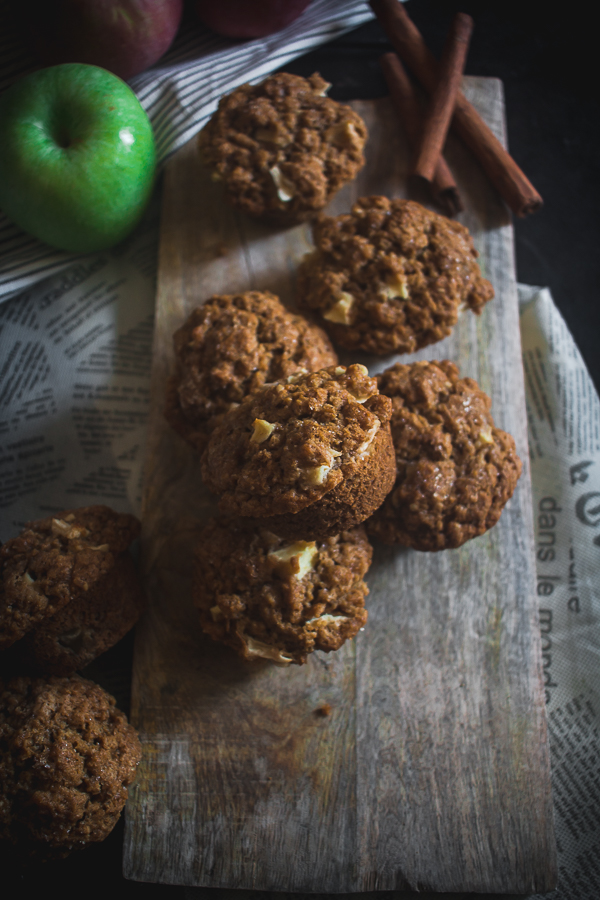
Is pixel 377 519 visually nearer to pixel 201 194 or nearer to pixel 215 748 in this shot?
pixel 215 748

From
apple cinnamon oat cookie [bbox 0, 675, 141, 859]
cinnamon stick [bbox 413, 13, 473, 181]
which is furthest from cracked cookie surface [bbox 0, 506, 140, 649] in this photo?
cinnamon stick [bbox 413, 13, 473, 181]

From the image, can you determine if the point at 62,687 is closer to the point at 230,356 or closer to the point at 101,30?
the point at 230,356

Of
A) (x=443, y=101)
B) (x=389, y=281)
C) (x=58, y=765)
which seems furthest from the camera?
(x=443, y=101)

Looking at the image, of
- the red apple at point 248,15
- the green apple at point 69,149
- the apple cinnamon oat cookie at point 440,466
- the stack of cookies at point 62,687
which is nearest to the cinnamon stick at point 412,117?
the red apple at point 248,15

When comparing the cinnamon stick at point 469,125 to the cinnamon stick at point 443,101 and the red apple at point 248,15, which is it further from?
the red apple at point 248,15

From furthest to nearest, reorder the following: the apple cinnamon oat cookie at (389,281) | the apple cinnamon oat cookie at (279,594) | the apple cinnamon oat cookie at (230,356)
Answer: the apple cinnamon oat cookie at (389,281)
the apple cinnamon oat cookie at (230,356)
the apple cinnamon oat cookie at (279,594)

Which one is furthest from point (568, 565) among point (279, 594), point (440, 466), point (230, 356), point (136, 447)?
point (136, 447)

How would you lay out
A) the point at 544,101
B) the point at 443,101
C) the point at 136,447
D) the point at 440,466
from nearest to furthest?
1. the point at 440,466
2. the point at 136,447
3. the point at 443,101
4. the point at 544,101
